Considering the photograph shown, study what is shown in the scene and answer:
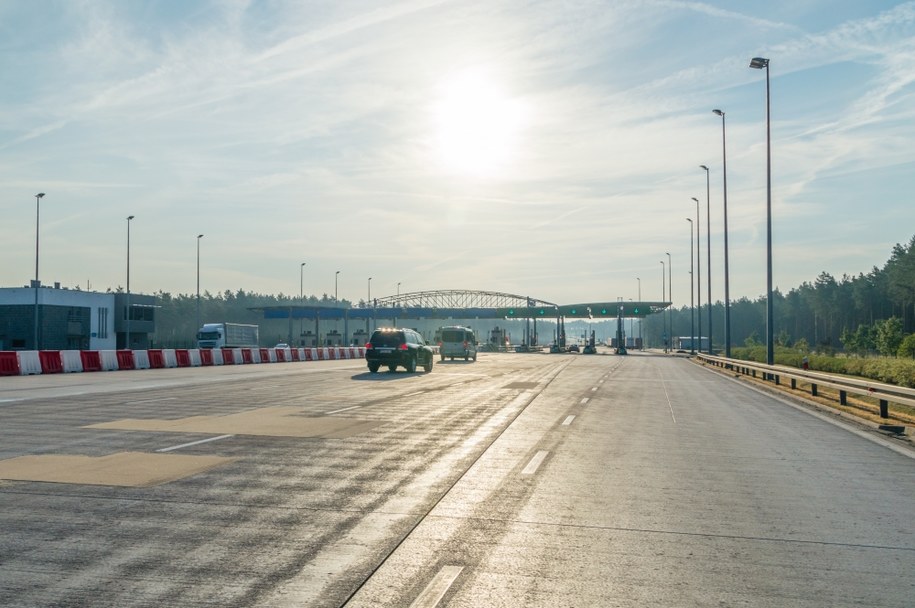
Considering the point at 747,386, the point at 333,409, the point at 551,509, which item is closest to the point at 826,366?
the point at 747,386

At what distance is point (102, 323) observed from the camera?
81.6 meters

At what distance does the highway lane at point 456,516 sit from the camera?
524cm

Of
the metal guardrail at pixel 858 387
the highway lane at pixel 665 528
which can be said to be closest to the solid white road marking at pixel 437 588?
the highway lane at pixel 665 528

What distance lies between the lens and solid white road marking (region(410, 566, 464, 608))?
492 cm

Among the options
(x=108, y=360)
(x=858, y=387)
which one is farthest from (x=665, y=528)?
(x=108, y=360)

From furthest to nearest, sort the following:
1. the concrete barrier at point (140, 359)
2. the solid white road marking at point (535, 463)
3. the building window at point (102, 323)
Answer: the building window at point (102, 323)
the concrete barrier at point (140, 359)
the solid white road marking at point (535, 463)

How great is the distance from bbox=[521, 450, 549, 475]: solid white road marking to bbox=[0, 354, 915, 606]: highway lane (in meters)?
0.05

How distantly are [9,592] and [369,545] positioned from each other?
242 centimetres

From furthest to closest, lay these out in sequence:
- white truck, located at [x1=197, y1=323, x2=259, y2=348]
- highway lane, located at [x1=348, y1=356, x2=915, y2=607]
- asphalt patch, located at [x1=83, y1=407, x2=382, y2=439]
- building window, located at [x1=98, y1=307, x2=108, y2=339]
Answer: building window, located at [x1=98, y1=307, x2=108, y2=339] → white truck, located at [x1=197, y1=323, x2=259, y2=348] → asphalt patch, located at [x1=83, y1=407, x2=382, y2=439] → highway lane, located at [x1=348, y1=356, x2=915, y2=607]

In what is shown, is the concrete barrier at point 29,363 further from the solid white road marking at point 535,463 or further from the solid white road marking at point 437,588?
the solid white road marking at point 437,588

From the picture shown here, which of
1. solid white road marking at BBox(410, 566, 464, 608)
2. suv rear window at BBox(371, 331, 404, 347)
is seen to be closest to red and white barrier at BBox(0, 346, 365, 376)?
suv rear window at BBox(371, 331, 404, 347)

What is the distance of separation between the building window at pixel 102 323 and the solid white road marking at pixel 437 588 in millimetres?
83228

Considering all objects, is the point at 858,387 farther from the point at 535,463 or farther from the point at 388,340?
the point at 388,340

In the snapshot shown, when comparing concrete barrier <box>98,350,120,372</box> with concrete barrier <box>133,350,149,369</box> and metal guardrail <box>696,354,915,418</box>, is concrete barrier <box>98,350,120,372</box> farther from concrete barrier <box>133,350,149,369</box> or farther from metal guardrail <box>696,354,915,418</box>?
metal guardrail <box>696,354,915,418</box>
